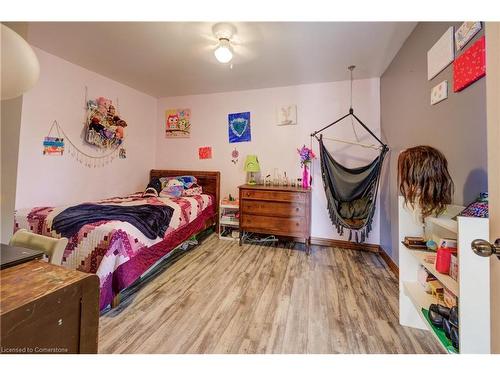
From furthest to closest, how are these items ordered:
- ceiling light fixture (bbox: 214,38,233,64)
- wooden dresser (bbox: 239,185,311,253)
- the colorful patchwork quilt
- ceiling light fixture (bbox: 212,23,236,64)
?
wooden dresser (bbox: 239,185,311,253) < ceiling light fixture (bbox: 214,38,233,64) < ceiling light fixture (bbox: 212,23,236,64) < the colorful patchwork quilt

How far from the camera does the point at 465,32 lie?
120 centimetres

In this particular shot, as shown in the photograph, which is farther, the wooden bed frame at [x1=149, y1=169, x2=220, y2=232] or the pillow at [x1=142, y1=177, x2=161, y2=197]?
the wooden bed frame at [x1=149, y1=169, x2=220, y2=232]

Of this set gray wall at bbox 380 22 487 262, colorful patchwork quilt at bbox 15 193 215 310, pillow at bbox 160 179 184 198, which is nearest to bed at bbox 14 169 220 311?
colorful patchwork quilt at bbox 15 193 215 310

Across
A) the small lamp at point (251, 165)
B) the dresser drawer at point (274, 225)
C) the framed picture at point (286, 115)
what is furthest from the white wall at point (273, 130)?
the dresser drawer at point (274, 225)

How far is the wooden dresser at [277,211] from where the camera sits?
8.71 feet

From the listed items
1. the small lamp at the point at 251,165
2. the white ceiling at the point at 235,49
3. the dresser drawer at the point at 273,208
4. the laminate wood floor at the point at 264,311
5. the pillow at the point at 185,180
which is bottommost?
the laminate wood floor at the point at 264,311

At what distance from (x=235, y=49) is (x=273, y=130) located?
1282 millimetres

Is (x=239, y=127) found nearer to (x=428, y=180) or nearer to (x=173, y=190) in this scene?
(x=173, y=190)

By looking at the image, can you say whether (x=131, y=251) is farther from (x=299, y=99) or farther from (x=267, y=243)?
(x=299, y=99)

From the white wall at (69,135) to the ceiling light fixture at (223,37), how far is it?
188 cm

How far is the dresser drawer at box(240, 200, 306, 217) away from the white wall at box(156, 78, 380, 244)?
1.79ft

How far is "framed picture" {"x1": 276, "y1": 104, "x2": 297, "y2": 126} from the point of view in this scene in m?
3.10

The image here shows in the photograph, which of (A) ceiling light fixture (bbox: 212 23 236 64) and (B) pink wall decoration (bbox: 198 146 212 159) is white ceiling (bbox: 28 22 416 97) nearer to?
(A) ceiling light fixture (bbox: 212 23 236 64)

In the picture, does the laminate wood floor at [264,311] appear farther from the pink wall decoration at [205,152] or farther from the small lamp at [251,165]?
the pink wall decoration at [205,152]
